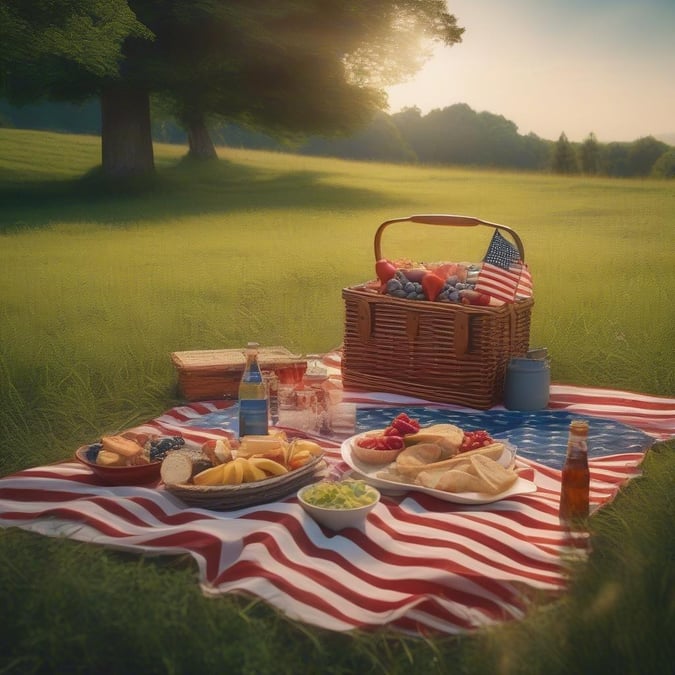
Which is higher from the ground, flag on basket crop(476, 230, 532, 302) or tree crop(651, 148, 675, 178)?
tree crop(651, 148, 675, 178)

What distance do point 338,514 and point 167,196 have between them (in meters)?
13.9

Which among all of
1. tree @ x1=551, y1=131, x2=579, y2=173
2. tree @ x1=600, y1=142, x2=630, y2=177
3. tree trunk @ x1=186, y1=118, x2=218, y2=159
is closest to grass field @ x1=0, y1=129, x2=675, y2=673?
tree @ x1=600, y1=142, x2=630, y2=177

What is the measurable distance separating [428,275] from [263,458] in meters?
2.00

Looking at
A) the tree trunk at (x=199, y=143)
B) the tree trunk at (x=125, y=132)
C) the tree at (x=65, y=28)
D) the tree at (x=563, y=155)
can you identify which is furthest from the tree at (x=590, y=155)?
the tree at (x=65, y=28)

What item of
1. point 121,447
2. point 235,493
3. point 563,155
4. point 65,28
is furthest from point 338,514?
point 563,155

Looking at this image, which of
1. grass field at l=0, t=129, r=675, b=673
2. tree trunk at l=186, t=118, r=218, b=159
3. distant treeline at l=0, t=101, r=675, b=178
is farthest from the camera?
distant treeline at l=0, t=101, r=675, b=178

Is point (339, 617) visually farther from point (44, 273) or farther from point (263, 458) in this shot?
point (44, 273)

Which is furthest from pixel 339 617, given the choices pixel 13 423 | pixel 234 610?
pixel 13 423

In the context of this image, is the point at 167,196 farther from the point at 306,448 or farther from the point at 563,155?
the point at 563,155

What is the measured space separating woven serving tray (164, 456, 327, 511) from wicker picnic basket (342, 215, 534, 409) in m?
1.80

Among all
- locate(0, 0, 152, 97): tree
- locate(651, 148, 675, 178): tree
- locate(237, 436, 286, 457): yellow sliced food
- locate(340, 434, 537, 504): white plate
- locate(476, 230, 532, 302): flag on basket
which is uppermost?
locate(0, 0, 152, 97): tree

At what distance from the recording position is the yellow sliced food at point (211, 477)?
136 inches

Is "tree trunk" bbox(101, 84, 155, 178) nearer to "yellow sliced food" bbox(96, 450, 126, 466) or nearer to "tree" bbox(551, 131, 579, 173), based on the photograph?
"tree" bbox(551, 131, 579, 173)

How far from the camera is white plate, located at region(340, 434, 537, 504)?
A: 350 cm
